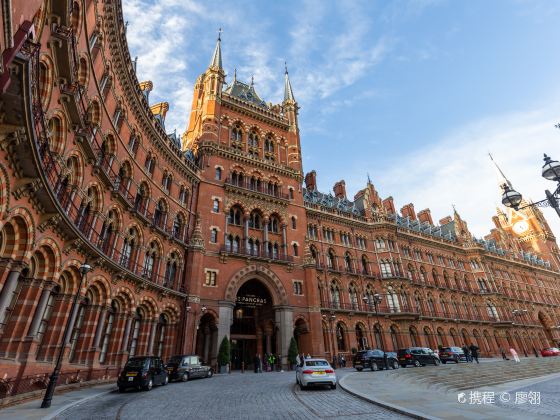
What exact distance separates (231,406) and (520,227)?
328 ft

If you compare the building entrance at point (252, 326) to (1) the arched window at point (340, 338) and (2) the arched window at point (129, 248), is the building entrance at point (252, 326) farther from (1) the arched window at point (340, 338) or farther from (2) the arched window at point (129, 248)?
(2) the arched window at point (129, 248)

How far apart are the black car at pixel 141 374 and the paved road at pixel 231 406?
0.57 meters

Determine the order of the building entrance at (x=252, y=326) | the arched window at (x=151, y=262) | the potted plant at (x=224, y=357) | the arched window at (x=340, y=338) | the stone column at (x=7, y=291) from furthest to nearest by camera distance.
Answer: the arched window at (x=340, y=338), the building entrance at (x=252, y=326), the potted plant at (x=224, y=357), the arched window at (x=151, y=262), the stone column at (x=7, y=291)

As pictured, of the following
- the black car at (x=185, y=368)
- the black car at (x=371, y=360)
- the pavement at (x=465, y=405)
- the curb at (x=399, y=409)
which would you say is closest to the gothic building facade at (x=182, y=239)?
the black car at (x=185, y=368)

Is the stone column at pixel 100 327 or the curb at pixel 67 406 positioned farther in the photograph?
the stone column at pixel 100 327

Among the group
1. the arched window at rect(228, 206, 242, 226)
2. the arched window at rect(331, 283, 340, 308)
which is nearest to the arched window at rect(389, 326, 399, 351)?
the arched window at rect(331, 283, 340, 308)

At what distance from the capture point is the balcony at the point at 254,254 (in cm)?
3115

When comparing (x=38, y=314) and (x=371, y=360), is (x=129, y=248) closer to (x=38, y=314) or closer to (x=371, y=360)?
(x=38, y=314)

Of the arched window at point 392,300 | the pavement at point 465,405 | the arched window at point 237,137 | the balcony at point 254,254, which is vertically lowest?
the pavement at point 465,405

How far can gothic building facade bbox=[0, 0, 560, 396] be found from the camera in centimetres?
1285

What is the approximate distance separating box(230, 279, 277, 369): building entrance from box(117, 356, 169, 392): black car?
1439 centimetres

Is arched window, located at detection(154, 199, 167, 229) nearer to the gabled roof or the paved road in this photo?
the paved road

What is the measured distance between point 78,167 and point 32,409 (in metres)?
11.2

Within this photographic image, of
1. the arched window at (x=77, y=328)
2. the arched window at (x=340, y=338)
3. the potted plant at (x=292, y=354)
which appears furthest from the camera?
the arched window at (x=340, y=338)
